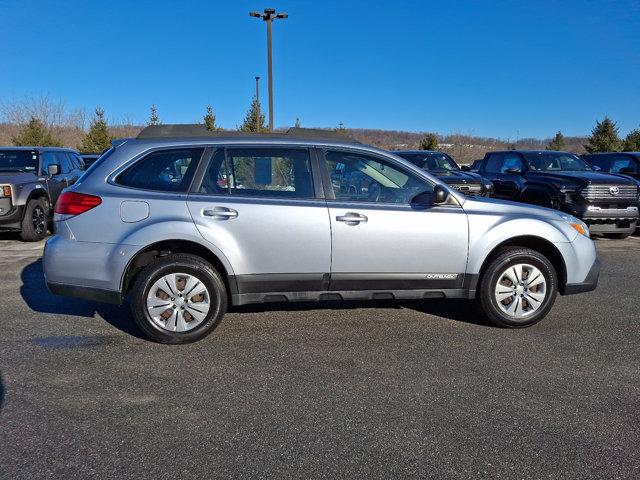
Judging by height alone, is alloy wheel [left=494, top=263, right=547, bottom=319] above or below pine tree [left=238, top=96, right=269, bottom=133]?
below

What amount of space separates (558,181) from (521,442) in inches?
336

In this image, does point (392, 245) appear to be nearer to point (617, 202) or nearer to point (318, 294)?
point (318, 294)

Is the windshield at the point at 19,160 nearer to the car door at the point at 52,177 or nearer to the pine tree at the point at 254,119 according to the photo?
the car door at the point at 52,177

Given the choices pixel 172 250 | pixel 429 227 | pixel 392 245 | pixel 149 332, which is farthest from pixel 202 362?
pixel 429 227

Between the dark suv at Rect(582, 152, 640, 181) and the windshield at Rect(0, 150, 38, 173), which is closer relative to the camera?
the windshield at Rect(0, 150, 38, 173)

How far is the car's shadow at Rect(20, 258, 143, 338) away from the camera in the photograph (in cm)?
500

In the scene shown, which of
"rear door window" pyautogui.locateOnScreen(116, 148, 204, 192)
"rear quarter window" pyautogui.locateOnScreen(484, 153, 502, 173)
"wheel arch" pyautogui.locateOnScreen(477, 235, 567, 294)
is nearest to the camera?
"rear door window" pyautogui.locateOnScreen(116, 148, 204, 192)

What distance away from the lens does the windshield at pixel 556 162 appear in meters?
11.7

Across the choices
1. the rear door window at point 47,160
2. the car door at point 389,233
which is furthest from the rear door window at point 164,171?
the rear door window at point 47,160

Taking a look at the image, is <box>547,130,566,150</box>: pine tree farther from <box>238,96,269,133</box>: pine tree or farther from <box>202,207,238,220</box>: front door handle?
<box>202,207,238,220</box>: front door handle

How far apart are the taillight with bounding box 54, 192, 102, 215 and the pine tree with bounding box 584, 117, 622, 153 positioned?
127 feet

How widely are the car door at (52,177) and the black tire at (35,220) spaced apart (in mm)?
396

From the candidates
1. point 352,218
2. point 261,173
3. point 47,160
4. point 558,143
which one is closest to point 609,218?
point 352,218

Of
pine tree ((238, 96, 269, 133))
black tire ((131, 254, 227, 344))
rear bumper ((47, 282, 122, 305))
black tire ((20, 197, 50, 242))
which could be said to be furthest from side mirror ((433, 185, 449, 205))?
Answer: pine tree ((238, 96, 269, 133))
